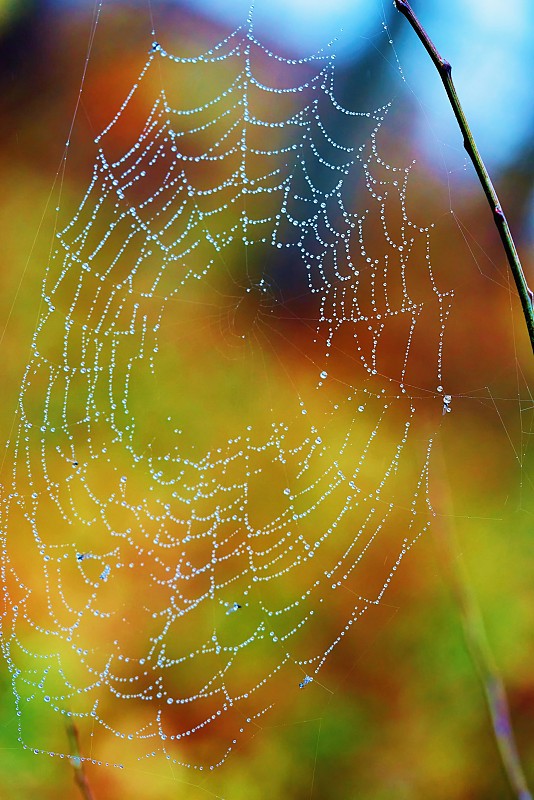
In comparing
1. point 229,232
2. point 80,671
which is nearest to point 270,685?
point 80,671

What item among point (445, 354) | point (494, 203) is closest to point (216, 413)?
point (445, 354)

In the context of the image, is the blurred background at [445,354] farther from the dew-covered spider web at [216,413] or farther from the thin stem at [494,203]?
the thin stem at [494,203]

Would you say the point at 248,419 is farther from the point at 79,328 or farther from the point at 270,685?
the point at 270,685

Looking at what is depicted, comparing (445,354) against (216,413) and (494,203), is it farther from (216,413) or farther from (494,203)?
(494,203)

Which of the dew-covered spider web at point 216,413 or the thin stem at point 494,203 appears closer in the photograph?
the thin stem at point 494,203

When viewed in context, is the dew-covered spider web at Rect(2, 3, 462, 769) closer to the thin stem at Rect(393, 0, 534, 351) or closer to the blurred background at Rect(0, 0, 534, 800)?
the blurred background at Rect(0, 0, 534, 800)

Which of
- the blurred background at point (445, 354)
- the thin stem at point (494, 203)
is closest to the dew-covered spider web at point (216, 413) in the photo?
the blurred background at point (445, 354)
